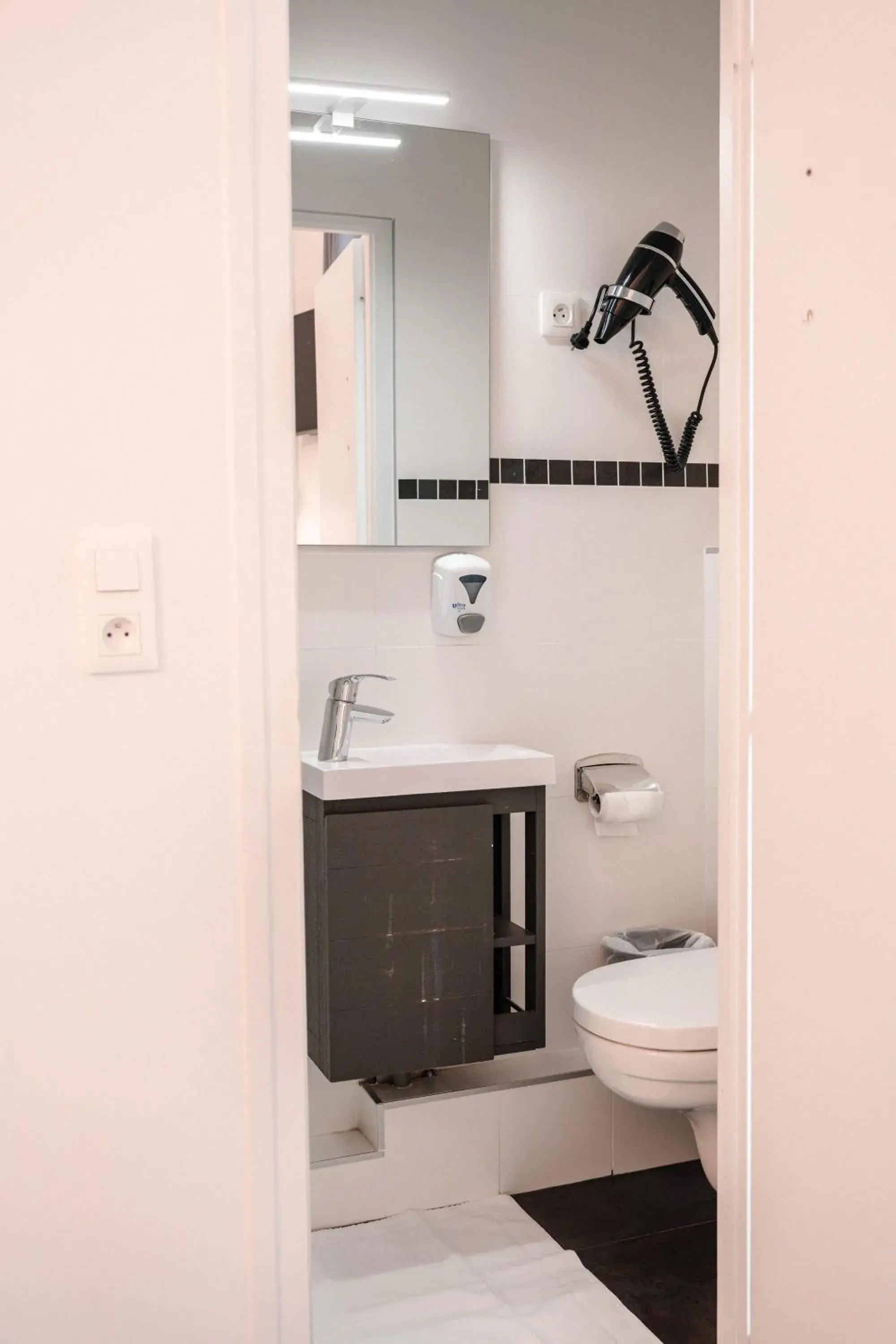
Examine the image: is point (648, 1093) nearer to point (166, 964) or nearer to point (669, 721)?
point (669, 721)

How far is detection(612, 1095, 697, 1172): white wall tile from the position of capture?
2582mm

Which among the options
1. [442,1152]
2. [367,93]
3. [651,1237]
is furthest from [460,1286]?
[367,93]

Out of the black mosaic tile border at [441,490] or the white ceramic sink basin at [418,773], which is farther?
the black mosaic tile border at [441,490]

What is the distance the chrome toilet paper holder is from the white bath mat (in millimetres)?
→ 864

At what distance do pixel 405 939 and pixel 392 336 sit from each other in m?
1.21

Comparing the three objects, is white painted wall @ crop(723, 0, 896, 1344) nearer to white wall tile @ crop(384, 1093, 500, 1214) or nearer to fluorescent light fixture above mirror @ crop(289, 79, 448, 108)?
white wall tile @ crop(384, 1093, 500, 1214)

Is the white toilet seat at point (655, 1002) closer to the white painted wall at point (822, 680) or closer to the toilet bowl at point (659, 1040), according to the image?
the toilet bowl at point (659, 1040)

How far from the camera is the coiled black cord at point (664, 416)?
2602 mm

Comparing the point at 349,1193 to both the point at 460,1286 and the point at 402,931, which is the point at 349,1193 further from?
the point at 402,931

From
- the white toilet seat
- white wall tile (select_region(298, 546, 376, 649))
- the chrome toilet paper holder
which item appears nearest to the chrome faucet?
white wall tile (select_region(298, 546, 376, 649))

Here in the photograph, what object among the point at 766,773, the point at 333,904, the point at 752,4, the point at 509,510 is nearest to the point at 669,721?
the point at 509,510

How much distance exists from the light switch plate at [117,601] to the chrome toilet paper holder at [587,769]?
1682 mm

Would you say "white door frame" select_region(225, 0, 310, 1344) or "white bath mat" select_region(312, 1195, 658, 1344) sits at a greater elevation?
"white door frame" select_region(225, 0, 310, 1344)

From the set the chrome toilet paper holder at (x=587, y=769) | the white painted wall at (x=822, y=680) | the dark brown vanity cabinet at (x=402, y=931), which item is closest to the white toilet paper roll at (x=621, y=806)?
the chrome toilet paper holder at (x=587, y=769)
